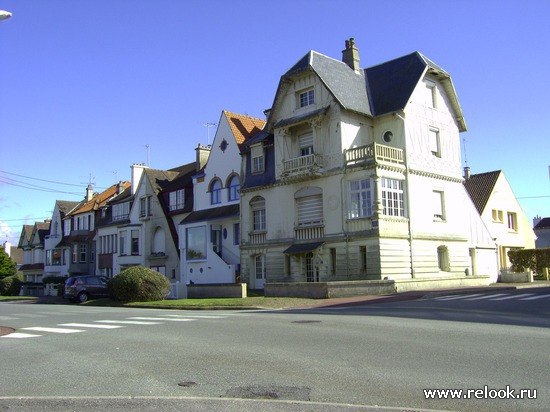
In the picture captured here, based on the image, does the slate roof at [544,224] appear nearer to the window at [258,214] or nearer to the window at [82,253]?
the window at [258,214]

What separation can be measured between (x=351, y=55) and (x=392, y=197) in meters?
10.6

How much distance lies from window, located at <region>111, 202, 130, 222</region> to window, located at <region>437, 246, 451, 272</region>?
28.7 meters

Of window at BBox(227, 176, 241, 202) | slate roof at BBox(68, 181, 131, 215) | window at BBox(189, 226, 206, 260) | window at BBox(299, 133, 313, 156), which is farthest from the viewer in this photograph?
slate roof at BBox(68, 181, 131, 215)

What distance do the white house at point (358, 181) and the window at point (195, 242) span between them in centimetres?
410

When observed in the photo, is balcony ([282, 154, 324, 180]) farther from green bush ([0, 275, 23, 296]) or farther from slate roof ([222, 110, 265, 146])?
green bush ([0, 275, 23, 296])

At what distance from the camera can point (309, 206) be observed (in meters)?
31.1

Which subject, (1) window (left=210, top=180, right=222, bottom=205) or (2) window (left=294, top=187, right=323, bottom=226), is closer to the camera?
(2) window (left=294, top=187, right=323, bottom=226)

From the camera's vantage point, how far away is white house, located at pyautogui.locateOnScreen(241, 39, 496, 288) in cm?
2828

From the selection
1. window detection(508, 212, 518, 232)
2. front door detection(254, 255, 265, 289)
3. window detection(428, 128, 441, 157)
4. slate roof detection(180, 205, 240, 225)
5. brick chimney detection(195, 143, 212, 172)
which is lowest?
front door detection(254, 255, 265, 289)

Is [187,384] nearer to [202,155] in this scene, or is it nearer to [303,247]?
[303,247]

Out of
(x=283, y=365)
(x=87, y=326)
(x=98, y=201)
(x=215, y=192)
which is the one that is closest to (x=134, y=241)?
(x=215, y=192)

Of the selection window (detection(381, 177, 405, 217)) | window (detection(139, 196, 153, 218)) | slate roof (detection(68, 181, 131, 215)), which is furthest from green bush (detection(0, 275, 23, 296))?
window (detection(381, 177, 405, 217))

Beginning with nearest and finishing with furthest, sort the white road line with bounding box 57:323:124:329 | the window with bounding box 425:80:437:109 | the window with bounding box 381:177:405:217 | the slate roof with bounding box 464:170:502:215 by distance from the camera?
the white road line with bounding box 57:323:124:329, the window with bounding box 381:177:405:217, the window with bounding box 425:80:437:109, the slate roof with bounding box 464:170:502:215

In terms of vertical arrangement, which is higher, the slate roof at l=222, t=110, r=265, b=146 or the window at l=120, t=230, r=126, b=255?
the slate roof at l=222, t=110, r=265, b=146
